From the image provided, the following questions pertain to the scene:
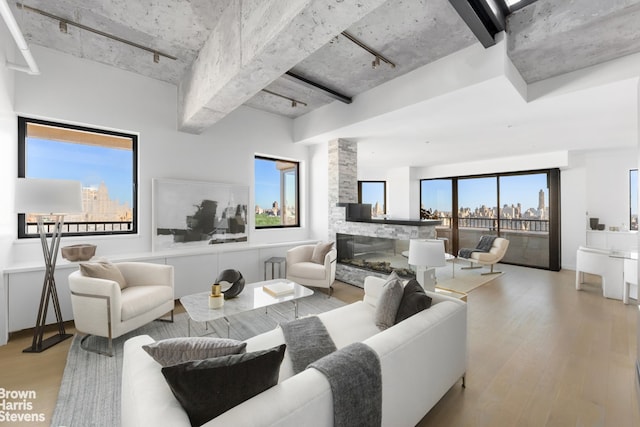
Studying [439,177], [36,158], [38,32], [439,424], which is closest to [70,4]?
[38,32]

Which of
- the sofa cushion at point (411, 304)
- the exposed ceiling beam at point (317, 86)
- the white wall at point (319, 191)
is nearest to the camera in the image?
the sofa cushion at point (411, 304)

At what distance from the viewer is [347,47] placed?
2938mm

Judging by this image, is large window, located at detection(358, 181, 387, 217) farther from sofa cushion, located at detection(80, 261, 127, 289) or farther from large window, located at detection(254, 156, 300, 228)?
sofa cushion, located at detection(80, 261, 127, 289)

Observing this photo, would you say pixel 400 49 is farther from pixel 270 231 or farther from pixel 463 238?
pixel 463 238

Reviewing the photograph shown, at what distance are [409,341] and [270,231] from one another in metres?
3.98

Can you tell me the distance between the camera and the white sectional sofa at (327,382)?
39.2 inches

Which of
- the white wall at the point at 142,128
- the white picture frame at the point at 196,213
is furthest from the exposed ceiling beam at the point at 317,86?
the white picture frame at the point at 196,213

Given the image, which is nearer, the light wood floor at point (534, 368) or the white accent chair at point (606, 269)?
the light wood floor at point (534, 368)

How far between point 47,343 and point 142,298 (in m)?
0.99

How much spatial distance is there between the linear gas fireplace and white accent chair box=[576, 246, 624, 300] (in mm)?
2930

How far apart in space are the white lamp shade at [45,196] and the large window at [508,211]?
8.18 m

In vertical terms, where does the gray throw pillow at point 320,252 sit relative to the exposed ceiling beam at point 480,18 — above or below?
below

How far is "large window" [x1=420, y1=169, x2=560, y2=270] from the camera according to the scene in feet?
20.7

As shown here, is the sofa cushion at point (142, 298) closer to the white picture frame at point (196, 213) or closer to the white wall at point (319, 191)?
the white picture frame at point (196, 213)
